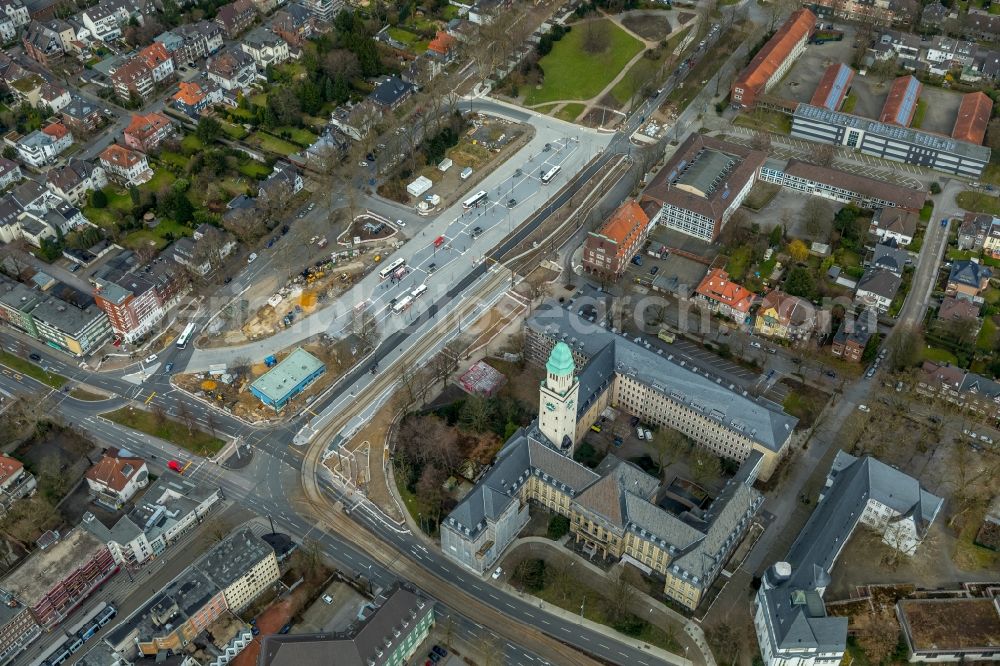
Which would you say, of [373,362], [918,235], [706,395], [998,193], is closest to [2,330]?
[373,362]

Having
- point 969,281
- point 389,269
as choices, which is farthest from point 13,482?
point 969,281

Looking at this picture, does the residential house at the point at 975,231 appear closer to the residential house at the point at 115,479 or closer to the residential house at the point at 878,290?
the residential house at the point at 878,290

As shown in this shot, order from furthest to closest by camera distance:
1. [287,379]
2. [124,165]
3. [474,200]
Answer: [124,165], [474,200], [287,379]

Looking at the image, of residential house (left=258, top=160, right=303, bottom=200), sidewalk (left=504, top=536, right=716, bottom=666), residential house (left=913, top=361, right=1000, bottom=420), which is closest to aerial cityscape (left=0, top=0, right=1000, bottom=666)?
sidewalk (left=504, top=536, right=716, bottom=666)

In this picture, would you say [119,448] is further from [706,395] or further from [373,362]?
[706,395]

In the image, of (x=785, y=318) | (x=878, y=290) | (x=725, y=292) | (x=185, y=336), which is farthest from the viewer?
(x=878, y=290)

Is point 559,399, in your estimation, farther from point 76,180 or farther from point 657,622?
point 76,180

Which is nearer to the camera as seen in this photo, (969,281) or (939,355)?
(939,355)
